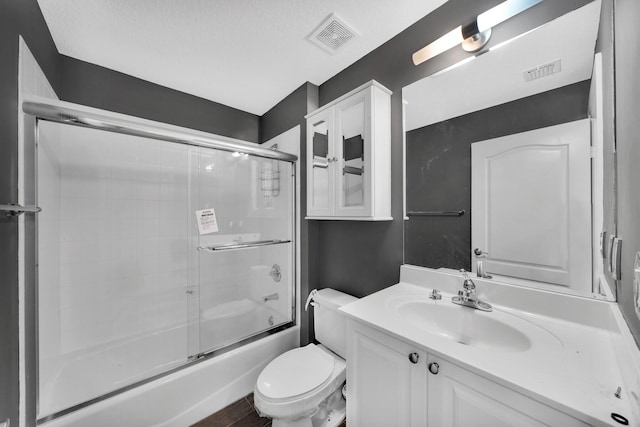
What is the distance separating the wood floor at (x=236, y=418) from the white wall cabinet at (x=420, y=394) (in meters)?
0.68

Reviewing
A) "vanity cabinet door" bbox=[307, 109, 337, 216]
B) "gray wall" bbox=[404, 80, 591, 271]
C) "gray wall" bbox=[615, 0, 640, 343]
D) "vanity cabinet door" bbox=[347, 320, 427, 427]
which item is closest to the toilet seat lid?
"vanity cabinet door" bbox=[347, 320, 427, 427]

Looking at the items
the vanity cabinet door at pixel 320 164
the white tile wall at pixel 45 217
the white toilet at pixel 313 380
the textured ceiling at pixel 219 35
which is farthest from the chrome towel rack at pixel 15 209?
the vanity cabinet door at pixel 320 164

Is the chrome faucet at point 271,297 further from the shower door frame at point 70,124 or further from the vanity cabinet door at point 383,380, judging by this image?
the vanity cabinet door at point 383,380

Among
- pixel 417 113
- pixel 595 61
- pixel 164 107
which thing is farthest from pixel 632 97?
pixel 164 107

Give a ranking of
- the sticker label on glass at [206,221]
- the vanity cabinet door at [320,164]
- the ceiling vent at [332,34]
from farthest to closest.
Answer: the sticker label on glass at [206,221], the vanity cabinet door at [320,164], the ceiling vent at [332,34]

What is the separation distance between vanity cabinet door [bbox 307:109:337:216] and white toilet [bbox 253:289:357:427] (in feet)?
2.15

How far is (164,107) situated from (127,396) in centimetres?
204

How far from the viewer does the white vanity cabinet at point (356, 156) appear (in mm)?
1430

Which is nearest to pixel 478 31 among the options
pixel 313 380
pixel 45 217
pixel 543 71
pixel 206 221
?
pixel 543 71

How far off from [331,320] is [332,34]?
1.82m

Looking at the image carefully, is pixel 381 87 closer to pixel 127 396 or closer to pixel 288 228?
pixel 288 228

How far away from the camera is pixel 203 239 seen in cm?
196

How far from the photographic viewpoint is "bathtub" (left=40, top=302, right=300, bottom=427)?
50.1 inches

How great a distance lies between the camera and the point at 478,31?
3.45 feet
